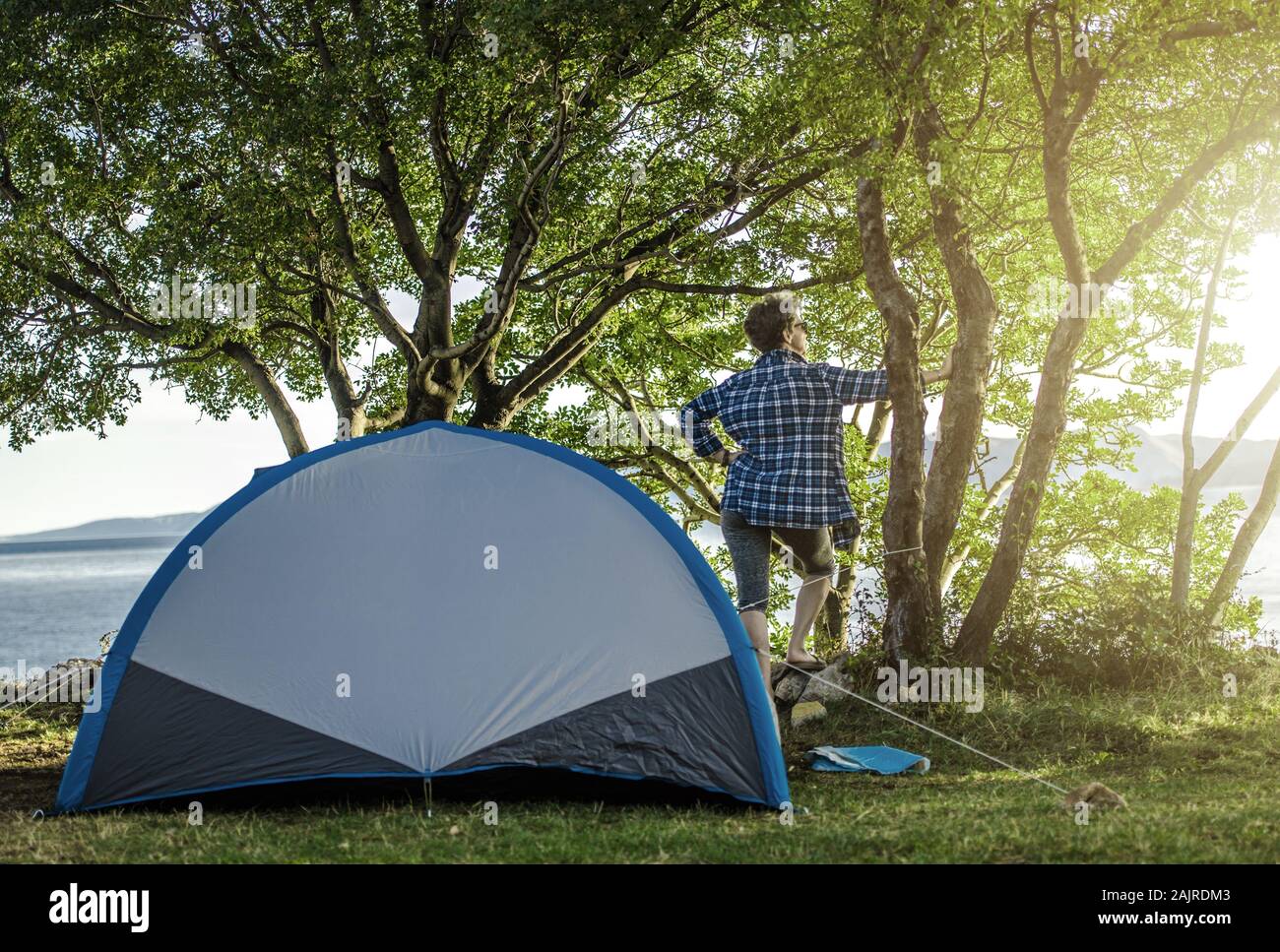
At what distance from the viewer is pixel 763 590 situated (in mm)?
6301

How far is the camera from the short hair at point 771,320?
20.9 ft

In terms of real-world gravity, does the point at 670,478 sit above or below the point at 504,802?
above

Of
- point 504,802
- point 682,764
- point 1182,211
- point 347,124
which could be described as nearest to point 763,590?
point 682,764

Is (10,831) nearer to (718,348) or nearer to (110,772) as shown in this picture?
(110,772)

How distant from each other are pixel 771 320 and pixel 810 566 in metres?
1.40

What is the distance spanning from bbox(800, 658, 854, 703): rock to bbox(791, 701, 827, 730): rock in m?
0.21

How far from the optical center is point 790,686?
26.7 feet

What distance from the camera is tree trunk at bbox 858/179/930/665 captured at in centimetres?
807

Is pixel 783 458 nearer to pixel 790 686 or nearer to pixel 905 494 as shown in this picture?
pixel 905 494

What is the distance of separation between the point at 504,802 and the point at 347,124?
9197mm

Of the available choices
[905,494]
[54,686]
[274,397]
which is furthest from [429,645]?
[274,397]

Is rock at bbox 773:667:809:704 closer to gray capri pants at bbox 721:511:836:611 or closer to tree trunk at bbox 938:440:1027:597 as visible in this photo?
gray capri pants at bbox 721:511:836:611

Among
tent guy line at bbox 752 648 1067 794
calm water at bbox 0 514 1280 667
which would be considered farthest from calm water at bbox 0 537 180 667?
tent guy line at bbox 752 648 1067 794

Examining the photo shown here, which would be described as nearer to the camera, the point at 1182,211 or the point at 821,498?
the point at 821,498
